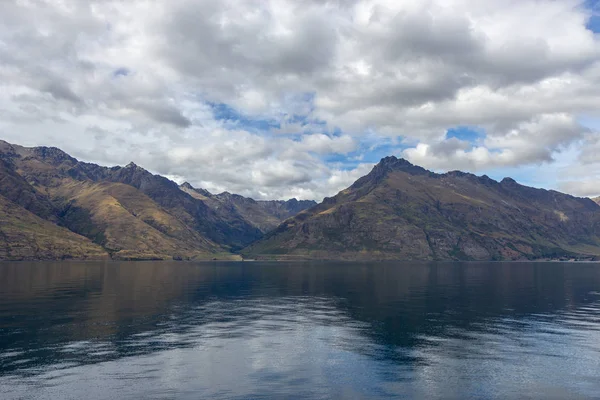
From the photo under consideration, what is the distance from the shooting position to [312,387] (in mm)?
52656

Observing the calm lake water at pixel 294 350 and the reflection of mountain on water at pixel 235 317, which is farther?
the reflection of mountain on water at pixel 235 317

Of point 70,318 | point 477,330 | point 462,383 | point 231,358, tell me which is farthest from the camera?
point 70,318

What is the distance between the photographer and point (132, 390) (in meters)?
50.6

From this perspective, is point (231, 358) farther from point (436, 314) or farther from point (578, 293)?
point (578, 293)

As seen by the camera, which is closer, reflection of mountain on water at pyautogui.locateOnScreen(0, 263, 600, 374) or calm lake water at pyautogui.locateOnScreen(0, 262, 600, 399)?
calm lake water at pyautogui.locateOnScreen(0, 262, 600, 399)

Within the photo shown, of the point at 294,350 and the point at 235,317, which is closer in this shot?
the point at 294,350

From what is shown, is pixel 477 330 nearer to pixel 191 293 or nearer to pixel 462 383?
pixel 462 383

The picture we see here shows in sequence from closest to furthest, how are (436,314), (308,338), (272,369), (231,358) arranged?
1. (272,369)
2. (231,358)
3. (308,338)
4. (436,314)

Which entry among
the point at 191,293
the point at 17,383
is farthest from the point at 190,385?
the point at 191,293

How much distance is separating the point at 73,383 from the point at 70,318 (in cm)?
5004

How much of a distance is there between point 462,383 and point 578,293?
14402cm

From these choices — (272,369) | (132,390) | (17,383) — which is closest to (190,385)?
(132,390)

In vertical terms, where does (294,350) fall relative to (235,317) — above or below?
above

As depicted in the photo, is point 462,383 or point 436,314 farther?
point 436,314
